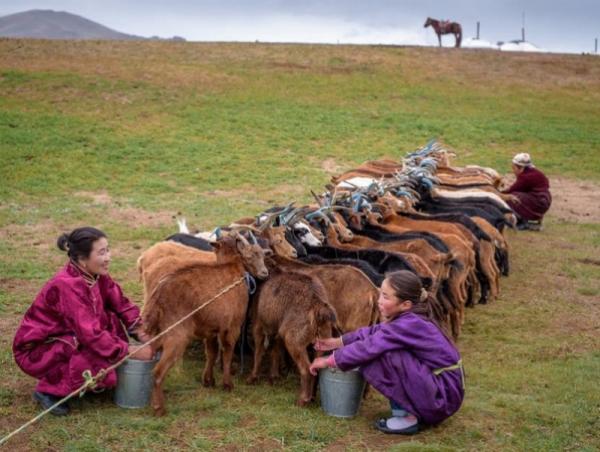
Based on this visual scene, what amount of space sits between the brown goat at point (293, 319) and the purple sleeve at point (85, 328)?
148cm

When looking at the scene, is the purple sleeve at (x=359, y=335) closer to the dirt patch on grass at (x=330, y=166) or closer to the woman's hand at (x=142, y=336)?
the woman's hand at (x=142, y=336)

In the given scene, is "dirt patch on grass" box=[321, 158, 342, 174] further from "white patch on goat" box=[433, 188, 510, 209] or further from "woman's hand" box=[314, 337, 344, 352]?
"woman's hand" box=[314, 337, 344, 352]

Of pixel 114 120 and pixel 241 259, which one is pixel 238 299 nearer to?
pixel 241 259

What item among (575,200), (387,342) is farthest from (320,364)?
(575,200)

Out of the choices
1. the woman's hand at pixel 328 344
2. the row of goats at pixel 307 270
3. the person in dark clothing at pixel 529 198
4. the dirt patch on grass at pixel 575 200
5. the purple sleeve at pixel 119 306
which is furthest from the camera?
the dirt patch on grass at pixel 575 200

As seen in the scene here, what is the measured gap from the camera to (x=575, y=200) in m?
19.4

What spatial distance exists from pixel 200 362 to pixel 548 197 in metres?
10.2


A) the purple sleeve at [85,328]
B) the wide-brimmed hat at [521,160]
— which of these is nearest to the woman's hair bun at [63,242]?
the purple sleeve at [85,328]

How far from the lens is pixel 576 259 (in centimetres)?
1307

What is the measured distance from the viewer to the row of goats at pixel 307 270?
6.55 meters

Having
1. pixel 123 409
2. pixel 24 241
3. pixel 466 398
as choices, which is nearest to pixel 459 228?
pixel 466 398

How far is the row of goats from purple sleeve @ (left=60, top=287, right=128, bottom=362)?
40 cm

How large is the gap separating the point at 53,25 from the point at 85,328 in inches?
6077

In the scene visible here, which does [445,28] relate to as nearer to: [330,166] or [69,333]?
[330,166]
